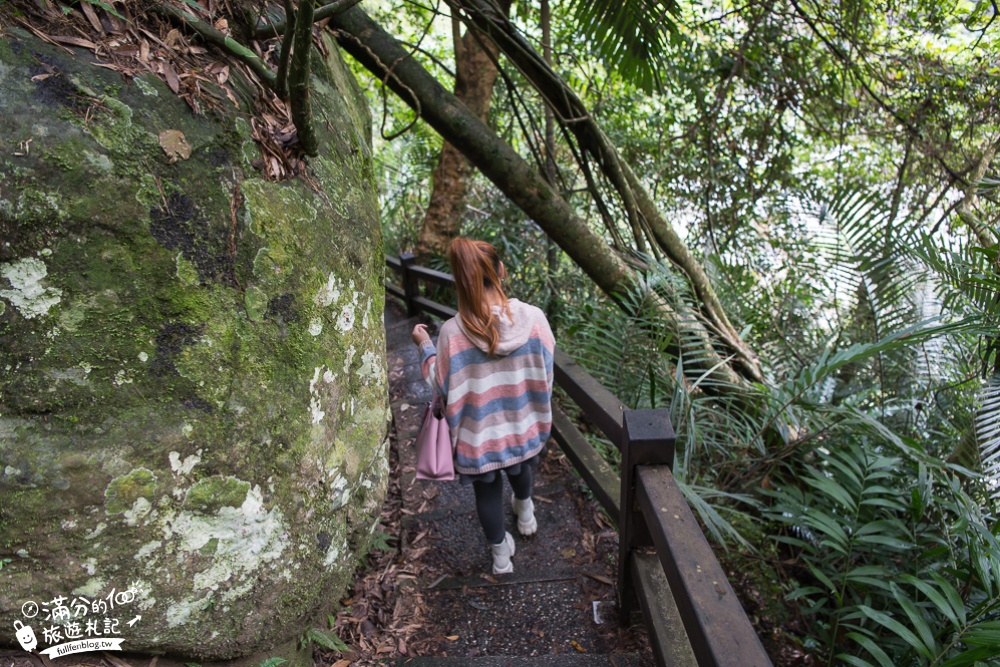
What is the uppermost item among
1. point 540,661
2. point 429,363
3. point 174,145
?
point 174,145

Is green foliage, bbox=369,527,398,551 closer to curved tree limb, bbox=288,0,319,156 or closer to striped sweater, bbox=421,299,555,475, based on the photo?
striped sweater, bbox=421,299,555,475

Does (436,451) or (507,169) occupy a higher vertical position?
(507,169)

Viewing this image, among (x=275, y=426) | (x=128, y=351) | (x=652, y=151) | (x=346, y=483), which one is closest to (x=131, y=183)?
(x=128, y=351)

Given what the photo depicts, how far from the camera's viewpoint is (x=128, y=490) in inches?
59.4

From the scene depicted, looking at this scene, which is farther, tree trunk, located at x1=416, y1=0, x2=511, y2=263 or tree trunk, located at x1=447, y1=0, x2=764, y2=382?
tree trunk, located at x1=416, y1=0, x2=511, y2=263

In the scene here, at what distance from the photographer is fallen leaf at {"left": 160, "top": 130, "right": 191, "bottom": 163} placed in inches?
65.5

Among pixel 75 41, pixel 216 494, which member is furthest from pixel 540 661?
pixel 75 41

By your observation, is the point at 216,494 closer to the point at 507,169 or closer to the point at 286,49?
the point at 286,49

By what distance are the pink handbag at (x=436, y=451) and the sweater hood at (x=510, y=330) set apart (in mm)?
346

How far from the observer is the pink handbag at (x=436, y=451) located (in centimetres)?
238

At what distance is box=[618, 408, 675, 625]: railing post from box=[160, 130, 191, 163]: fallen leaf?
1581 millimetres

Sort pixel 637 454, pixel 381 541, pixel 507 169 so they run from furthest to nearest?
pixel 507 169 → pixel 381 541 → pixel 637 454

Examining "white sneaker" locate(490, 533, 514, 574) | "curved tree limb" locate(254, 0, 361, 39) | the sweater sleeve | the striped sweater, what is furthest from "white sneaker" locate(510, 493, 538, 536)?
"curved tree limb" locate(254, 0, 361, 39)

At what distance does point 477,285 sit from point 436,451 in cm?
73
